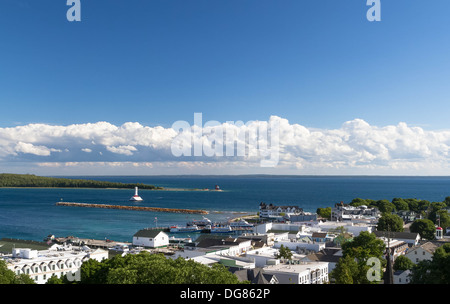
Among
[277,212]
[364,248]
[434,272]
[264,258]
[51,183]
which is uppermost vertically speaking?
[434,272]

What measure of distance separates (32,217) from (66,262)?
153 ft

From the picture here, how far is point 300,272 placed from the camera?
2145 centimetres

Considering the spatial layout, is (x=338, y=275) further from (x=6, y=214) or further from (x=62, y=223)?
(x=6, y=214)

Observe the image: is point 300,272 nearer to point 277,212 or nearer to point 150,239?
point 150,239

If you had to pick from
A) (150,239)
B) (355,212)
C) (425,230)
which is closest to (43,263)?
(150,239)

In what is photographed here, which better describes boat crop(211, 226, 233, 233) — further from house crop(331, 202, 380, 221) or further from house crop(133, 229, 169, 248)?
house crop(133, 229, 169, 248)

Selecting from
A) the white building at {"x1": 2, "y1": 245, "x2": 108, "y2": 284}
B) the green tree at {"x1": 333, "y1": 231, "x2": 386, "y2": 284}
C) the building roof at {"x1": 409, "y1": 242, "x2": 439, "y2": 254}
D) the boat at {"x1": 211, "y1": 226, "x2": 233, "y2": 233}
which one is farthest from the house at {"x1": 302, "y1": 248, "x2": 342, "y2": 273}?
the boat at {"x1": 211, "y1": 226, "x2": 233, "y2": 233}

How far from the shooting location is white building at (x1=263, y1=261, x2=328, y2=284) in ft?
70.0

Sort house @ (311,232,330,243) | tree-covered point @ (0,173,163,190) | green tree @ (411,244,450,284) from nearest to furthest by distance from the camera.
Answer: green tree @ (411,244,450,284)
house @ (311,232,330,243)
tree-covered point @ (0,173,163,190)

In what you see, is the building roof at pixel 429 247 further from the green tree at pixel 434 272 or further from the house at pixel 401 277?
the green tree at pixel 434 272

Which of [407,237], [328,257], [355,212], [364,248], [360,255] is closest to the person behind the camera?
[360,255]
